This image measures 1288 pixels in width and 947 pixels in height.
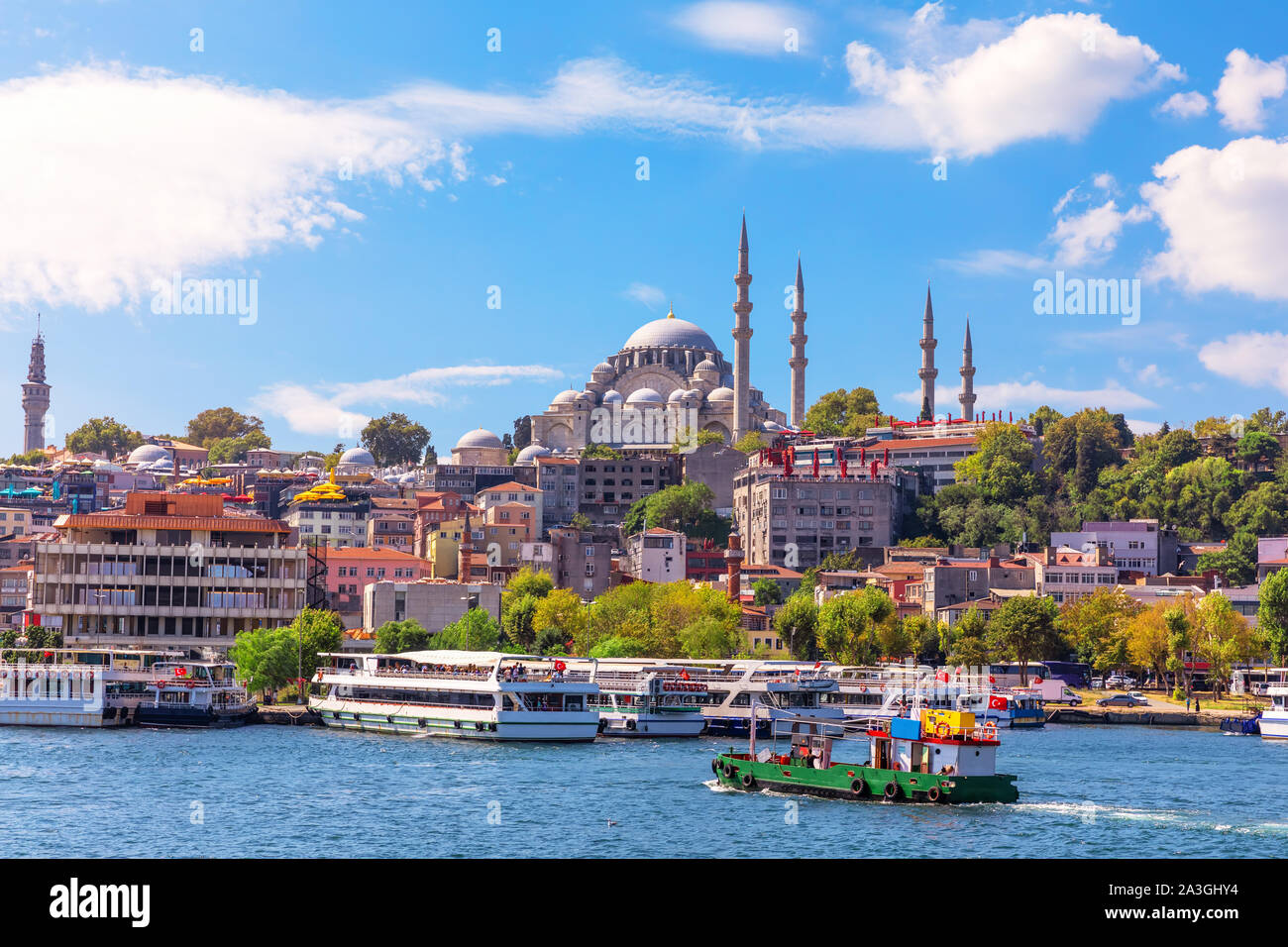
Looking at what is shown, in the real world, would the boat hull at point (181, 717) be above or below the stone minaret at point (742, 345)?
below

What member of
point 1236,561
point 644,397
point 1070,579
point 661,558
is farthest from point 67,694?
point 644,397

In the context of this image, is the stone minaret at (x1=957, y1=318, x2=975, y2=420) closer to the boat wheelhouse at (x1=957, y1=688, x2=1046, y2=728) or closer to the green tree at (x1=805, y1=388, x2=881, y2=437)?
the green tree at (x1=805, y1=388, x2=881, y2=437)

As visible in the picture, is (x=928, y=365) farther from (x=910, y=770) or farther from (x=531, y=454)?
(x=910, y=770)

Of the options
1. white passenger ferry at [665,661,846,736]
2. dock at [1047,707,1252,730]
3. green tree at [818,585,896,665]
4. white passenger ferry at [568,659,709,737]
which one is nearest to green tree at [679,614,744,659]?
green tree at [818,585,896,665]

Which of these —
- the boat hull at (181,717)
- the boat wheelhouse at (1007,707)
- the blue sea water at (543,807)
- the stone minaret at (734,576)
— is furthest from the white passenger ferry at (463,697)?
the stone minaret at (734,576)

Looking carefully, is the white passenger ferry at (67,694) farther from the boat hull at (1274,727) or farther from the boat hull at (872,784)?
the boat hull at (1274,727)
